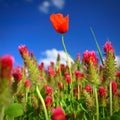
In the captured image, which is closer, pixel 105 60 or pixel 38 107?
pixel 105 60

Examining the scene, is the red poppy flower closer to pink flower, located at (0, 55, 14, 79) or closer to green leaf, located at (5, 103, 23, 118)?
green leaf, located at (5, 103, 23, 118)

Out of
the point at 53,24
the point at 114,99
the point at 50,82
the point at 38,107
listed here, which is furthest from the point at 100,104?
the point at 50,82

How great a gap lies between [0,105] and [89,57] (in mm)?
1516

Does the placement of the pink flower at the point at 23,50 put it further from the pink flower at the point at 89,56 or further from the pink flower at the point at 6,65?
the pink flower at the point at 6,65

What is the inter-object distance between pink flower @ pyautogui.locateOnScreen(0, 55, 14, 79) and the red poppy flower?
191 cm

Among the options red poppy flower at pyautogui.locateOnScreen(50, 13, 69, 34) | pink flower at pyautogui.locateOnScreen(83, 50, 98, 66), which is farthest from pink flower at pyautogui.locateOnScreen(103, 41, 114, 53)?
red poppy flower at pyautogui.locateOnScreen(50, 13, 69, 34)

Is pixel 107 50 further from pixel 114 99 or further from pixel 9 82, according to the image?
pixel 9 82

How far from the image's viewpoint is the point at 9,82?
65.6 inches

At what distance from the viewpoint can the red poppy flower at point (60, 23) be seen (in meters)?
3.46

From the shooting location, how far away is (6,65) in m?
1.53

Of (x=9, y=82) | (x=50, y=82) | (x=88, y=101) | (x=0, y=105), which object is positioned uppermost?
(x=50, y=82)

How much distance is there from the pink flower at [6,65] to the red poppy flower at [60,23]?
6.27 feet

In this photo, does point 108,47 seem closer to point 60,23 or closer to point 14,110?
point 60,23

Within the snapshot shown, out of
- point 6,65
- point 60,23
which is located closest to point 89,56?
point 60,23
